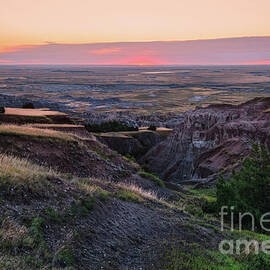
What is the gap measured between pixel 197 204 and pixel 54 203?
470 inches

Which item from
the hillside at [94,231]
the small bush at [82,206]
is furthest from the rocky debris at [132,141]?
the small bush at [82,206]

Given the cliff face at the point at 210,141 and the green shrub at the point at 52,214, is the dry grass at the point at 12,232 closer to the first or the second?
the green shrub at the point at 52,214

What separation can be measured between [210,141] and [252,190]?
2755cm

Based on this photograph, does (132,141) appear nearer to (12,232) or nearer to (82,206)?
(82,206)

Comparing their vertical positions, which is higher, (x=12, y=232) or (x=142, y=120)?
(x=12, y=232)

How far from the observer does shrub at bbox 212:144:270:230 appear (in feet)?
53.4

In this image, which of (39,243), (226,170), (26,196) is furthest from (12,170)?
(226,170)

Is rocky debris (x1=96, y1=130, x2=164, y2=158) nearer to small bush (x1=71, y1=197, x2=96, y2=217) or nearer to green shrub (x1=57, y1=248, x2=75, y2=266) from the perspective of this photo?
small bush (x1=71, y1=197, x2=96, y2=217)

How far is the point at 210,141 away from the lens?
43781 mm

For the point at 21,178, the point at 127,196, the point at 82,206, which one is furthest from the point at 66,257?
the point at 127,196

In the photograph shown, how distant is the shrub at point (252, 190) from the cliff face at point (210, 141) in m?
15.9

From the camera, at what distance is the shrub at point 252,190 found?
16266mm

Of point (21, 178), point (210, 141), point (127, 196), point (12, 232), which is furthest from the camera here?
point (210, 141)

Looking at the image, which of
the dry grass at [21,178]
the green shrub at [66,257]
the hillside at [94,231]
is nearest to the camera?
the green shrub at [66,257]
